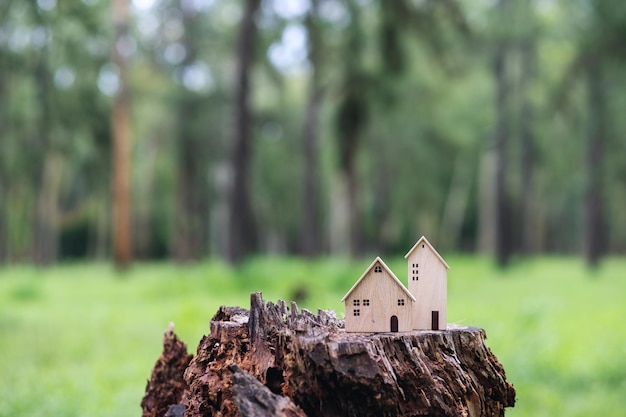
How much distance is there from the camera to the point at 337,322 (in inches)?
169

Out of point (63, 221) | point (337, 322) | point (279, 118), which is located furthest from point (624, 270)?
point (63, 221)

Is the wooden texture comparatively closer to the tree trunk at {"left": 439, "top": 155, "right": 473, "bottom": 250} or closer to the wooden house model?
the wooden house model

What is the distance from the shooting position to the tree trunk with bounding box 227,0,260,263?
17859mm

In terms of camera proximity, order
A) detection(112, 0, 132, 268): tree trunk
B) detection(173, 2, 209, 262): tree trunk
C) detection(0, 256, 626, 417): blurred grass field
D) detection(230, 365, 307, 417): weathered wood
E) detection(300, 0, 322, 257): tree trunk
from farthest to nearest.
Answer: detection(173, 2, 209, 262): tree trunk
detection(300, 0, 322, 257): tree trunk
detection(112, 0, 132, 268): tree trunk
detection(0, 256, 626, 417): blurred grass field
detection(230, 365, 307, 417): weathered wood

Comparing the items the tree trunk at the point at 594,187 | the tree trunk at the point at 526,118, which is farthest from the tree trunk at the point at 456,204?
the tree trunk at the point at 594,187

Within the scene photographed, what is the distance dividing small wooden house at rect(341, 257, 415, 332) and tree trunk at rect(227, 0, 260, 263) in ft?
45.2

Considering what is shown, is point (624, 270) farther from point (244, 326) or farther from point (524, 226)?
point (244, 326)

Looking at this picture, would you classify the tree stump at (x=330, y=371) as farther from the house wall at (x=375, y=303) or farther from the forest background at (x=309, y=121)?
the forest background at (x=309, y=121)

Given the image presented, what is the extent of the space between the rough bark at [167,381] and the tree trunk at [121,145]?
1954 centimetres

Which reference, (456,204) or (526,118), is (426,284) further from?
(456,204)

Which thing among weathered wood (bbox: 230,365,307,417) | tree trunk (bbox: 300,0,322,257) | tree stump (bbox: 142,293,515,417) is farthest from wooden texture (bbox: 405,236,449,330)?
tree trunk (bbox: 300,0,322,257)

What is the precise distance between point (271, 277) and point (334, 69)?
14.5 metres

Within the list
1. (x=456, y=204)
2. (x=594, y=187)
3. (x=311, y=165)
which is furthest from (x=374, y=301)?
(x=456, y=204)

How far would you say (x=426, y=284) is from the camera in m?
4.24
